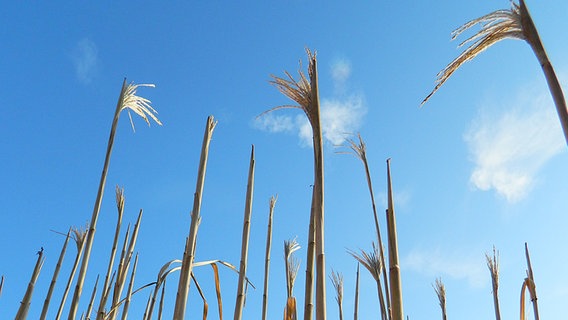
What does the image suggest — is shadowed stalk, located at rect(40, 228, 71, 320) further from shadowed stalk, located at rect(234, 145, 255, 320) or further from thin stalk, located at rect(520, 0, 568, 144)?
thin stalk, located at rect(520, 0, 568, 144)

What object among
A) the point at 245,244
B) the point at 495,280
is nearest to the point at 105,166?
the point at 245,244

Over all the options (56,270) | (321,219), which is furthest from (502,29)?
(56,270)

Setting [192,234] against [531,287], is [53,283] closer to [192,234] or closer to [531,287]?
[192,234]

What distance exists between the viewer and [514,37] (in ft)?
6.77

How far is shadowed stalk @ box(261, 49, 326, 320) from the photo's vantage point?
1836mm

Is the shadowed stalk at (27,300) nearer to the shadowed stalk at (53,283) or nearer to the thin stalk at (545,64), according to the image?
the shadowed stalk at (53,283)

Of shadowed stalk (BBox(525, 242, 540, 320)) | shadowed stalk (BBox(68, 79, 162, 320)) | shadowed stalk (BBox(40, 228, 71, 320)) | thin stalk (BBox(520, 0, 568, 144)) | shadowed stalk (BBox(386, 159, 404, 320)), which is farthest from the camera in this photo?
shadowed stalk (BBox(40, 228, 71, 320))

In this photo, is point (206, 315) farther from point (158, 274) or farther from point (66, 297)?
point (66, 297)

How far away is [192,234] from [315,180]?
2.52ft

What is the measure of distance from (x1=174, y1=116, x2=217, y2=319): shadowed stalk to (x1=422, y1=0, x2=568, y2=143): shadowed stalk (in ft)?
4.27

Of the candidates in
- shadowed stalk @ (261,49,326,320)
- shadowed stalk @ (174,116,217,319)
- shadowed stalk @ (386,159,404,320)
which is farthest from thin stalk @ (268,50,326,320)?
shadowed stalk @ (174,116,217,319)

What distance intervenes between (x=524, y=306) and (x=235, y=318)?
1922mm

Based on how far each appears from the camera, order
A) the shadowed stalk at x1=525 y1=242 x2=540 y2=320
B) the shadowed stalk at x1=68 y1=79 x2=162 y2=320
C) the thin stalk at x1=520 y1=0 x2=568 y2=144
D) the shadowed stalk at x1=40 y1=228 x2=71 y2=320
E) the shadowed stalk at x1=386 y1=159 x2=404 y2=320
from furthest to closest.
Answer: the shadowed stalk at x1=40 y1=228 x2=71 y2=320 < the shadowed stalk at x1=68 y1=79 x2=162 y2=320 < the shadowed stalk at x1=525 y1=242 x2=540 y2=320 < the shadowed stalk at x1=386 y1=159 x2=404 y2=320 < the thin stalk at x1=520 y1=0 x2=568 y2=144

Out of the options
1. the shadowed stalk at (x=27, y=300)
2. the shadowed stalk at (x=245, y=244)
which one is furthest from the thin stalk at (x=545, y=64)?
the shadowed stalk at (x=27, y=300)
